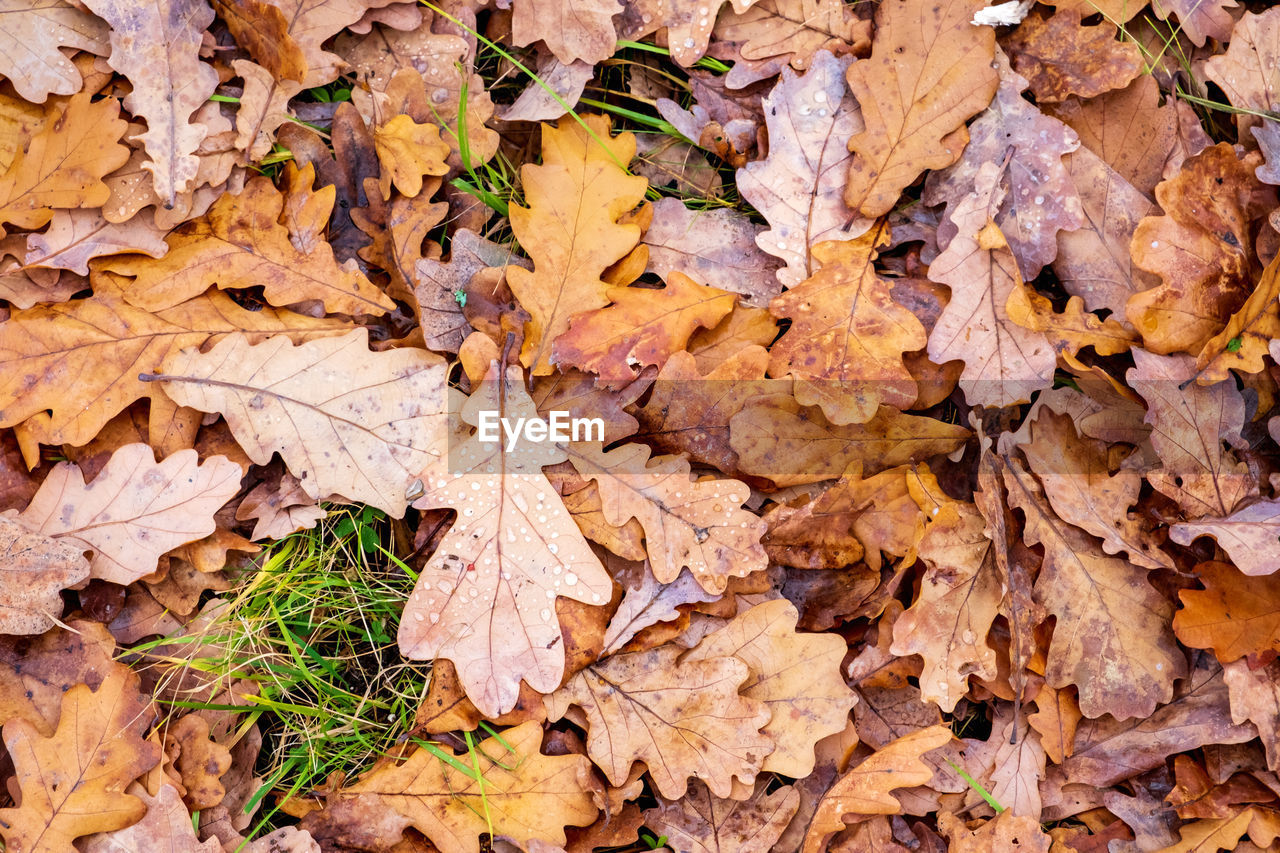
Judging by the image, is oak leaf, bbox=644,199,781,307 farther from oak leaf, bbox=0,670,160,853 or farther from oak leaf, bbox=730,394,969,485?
oak leaf, bbox=0,670,160,853

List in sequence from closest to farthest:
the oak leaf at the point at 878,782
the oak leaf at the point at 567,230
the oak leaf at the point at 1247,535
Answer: the oak leaf at the point at 1247,535
the oak leaf at the point at 878,782
the oak leaf at the point at 567,230

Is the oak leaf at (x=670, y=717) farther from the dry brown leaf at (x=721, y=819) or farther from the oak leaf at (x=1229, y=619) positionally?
the oak leaf at (x=1229, y=619)

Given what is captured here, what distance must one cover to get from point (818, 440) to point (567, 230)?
0.87m

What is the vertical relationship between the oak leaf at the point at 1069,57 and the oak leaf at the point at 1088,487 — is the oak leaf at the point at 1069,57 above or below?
above

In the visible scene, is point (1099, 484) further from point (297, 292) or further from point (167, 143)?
point (167, 143)

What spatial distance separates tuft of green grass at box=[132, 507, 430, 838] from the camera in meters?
2.39

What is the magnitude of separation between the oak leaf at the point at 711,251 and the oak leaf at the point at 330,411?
732 millimetres

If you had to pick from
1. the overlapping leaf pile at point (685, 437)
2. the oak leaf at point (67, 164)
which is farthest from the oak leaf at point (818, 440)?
the oak leaf at point (67, 164)

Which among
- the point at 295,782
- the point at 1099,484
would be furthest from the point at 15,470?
the point at 1099,484

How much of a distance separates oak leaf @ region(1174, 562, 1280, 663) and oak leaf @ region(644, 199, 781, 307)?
1.33 metres

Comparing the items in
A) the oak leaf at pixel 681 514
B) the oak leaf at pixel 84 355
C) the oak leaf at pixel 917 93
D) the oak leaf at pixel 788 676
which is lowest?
the oak leaf at pixel 788 676

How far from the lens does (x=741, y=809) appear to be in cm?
235

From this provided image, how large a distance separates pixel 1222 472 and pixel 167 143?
2.88 meters

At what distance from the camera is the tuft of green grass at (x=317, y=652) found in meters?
2.39
